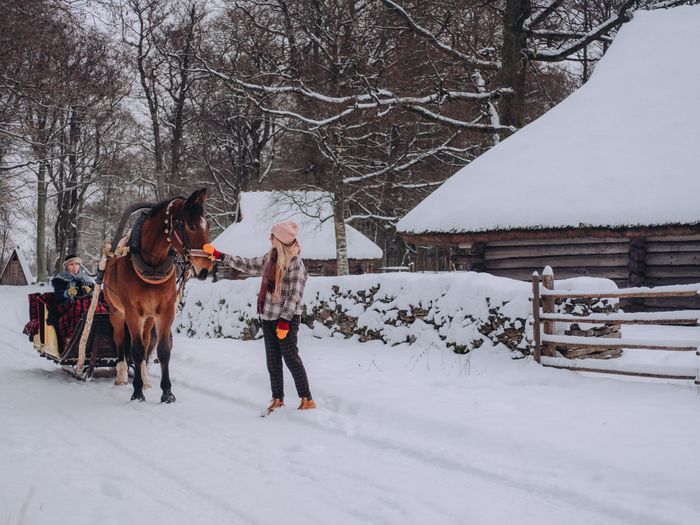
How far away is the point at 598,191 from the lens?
1346cm

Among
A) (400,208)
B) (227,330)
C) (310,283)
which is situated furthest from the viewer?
(400,208)

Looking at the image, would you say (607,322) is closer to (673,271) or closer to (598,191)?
(598,191)

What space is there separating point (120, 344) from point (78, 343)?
0.67 meters

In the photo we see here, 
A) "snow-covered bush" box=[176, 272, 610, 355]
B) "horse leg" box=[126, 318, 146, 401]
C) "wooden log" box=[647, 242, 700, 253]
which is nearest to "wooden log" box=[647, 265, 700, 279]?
"wooden log" box=[647, 242, 700, 253]

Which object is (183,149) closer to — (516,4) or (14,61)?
(516,4)

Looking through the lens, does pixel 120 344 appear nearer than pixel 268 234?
Yes

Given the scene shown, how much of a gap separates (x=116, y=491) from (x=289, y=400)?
326 centimetres

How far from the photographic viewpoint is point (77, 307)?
9312mm

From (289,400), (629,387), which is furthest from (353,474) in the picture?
(629,387)

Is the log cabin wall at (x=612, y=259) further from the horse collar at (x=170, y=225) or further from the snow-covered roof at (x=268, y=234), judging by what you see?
the snow-covered roof at (x=268, y=234)

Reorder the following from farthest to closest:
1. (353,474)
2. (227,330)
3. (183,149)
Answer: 1. (183,149)
2. (227,330)
3. (353,474)

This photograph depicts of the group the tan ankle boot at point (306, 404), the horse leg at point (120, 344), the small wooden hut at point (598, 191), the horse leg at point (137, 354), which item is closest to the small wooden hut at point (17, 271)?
the small wooden hut at point (598, 191)

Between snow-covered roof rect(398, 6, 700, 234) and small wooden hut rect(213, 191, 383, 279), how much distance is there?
11865mm

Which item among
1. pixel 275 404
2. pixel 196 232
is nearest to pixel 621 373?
pixel 275 404
